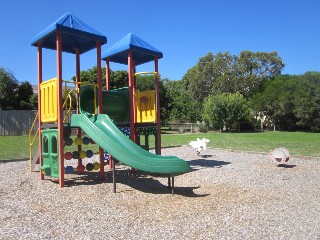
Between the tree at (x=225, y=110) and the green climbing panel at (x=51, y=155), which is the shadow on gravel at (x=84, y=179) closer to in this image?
the green climbing panel at (x=51, y=155)

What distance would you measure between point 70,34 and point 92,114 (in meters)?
1.98

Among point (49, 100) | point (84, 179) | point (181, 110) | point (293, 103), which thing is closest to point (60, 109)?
point (49, 100)

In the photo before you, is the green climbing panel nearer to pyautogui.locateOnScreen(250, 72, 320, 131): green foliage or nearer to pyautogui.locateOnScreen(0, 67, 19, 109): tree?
pyautogui.locateOnScreen(0, 67, 19, 109): tree

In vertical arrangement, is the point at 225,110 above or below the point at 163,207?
above

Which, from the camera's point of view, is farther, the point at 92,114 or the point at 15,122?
the point at 15,122

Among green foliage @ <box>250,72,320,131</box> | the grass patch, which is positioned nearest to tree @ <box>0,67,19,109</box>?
the grass patch

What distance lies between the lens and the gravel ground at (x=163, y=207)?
4469mm

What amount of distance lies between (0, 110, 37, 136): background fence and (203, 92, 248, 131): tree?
71.8 ft

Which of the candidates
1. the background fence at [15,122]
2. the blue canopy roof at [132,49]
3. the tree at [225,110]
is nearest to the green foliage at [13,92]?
the background fence at [15,122]

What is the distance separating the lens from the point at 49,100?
8.35m

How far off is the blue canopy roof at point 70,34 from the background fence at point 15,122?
22218 mm

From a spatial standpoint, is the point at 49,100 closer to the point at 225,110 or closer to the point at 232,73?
the point at 225,110

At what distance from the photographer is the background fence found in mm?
29281

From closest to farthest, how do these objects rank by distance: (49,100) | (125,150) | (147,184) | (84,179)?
1. (125,150)
2. (147,184)
3. (49,100)
4. (84,179)
